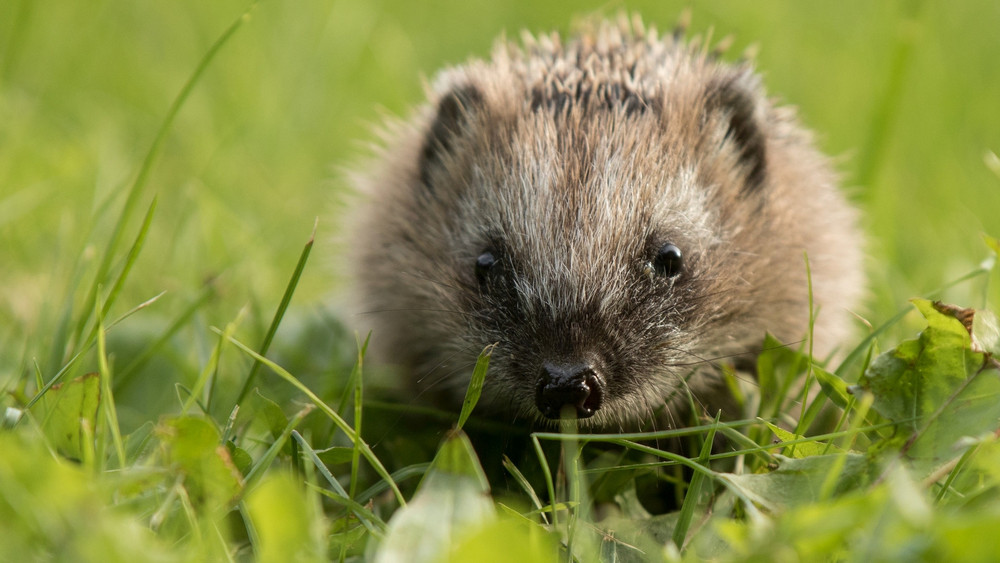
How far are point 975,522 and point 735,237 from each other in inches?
65.8

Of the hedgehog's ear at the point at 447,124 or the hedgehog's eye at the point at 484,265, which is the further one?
the hedgehog's ear at the point at 447,124

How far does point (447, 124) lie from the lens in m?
3.43

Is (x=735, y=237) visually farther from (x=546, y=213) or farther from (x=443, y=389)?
(x=443, y=389)

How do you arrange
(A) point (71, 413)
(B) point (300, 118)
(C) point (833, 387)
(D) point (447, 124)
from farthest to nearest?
(B) point (300, 118) → (D) point (447, 124) → (C) point (833, 387) → (A) point (71, 413)

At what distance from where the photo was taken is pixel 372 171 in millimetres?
3922

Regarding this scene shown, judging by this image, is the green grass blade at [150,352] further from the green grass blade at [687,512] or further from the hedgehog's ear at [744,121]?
the hedgehog's ear at [744,121]

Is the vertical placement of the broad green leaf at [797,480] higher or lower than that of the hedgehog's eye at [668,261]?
lower

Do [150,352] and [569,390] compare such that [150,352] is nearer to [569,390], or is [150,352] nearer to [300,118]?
[569,390]

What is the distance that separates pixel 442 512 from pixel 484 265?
121 centimetres

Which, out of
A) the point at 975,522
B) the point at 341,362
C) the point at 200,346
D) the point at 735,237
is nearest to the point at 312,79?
the point at 341,362

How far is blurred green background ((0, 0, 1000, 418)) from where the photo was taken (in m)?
4.13

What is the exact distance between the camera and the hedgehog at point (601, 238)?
2.66 m

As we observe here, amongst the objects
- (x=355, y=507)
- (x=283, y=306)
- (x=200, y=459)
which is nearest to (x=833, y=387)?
(x=355, y=507)

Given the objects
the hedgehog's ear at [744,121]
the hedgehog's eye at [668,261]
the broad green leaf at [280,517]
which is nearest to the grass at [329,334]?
the broad green leaf at [280,517]
